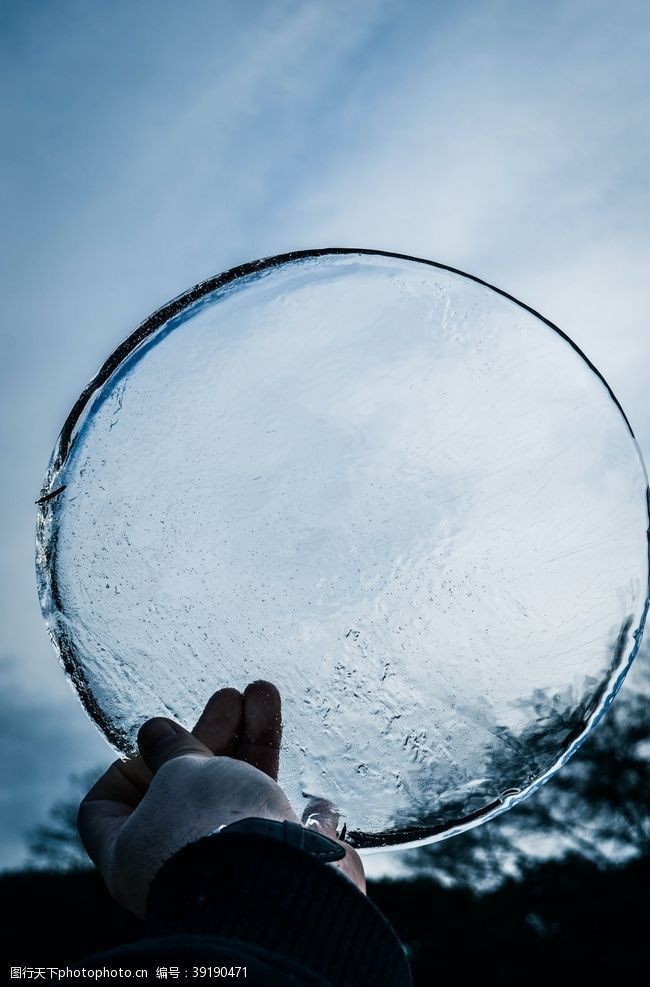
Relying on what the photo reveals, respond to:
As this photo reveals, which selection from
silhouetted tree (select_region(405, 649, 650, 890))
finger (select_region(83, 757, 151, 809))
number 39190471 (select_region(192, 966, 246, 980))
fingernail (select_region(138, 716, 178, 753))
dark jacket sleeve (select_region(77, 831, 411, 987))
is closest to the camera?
number 39190471 (select_region(192, 966, 246, 980))

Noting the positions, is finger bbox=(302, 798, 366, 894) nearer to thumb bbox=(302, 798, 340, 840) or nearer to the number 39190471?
thumb bbox=(302, 798, 340, 840)

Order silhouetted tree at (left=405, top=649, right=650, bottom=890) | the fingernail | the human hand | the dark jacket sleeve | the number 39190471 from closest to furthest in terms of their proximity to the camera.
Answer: the number 39190471 < the dark jacket sleeve < the human hand < the fingernail < silhouetted tree at (left=405, top=649, right=650, bottom=890)

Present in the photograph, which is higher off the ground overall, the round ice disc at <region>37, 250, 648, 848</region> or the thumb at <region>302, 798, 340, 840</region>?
the round ice disc at <region>37, 250, 648, 848</region>

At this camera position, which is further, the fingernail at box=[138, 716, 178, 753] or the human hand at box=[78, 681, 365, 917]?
the fingernail at box=[138, 716, 178, 753]

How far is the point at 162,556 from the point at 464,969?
1122 cm

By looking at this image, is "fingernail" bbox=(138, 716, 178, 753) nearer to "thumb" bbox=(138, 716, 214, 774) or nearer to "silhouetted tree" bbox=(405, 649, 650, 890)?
"thumb" bbox=(138, 716, 214, 774)

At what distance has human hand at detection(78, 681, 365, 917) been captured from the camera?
101 centimetres

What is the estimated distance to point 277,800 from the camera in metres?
1.01

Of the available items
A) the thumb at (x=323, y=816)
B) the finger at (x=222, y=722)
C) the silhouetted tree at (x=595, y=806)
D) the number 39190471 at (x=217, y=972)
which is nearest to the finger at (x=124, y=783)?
the finger at (x=222, y=722)

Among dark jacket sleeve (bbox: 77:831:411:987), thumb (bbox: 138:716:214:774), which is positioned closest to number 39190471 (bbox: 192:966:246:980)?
dark jacket sleeve (bbox: 77:831:411:987)

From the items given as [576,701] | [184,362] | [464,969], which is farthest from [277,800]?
[464,969]

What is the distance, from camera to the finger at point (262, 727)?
113 cm

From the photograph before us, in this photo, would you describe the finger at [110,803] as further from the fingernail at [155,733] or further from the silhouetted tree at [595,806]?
the silhouetted tree at [595,806]

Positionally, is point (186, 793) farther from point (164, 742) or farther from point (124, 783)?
point (124, 783)
